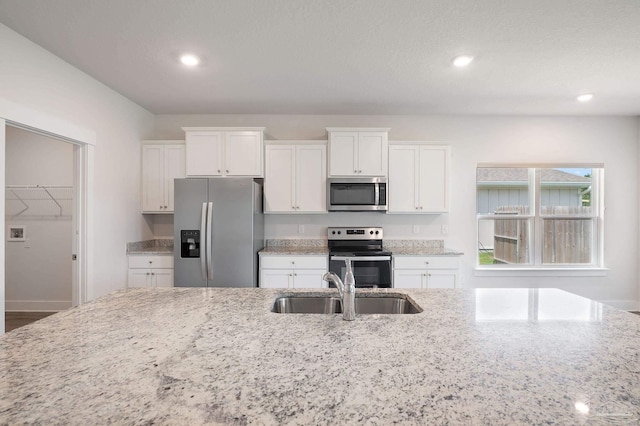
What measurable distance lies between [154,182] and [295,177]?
1735 millimetres

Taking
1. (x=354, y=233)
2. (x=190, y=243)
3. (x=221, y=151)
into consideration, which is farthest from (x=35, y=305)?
(x=354, y=233)

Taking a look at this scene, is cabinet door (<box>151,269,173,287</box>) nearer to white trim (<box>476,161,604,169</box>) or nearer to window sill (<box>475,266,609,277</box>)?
window sill (<box>475,266,609,277</box>)

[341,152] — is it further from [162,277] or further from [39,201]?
[39,201]

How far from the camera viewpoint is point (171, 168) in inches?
147

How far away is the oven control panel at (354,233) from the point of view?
3.85 meters

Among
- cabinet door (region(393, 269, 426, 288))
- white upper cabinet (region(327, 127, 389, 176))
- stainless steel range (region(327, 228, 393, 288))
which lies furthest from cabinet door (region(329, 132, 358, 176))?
cabinet door (region(393, 269, 426, 288))

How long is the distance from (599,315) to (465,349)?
0.81 m

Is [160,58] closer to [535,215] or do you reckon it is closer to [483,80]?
[483,80]

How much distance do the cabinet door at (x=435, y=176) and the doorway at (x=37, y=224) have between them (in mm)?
4524

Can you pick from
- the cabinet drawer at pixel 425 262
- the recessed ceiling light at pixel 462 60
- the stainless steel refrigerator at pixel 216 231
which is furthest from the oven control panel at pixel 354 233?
the recessed ceiling light at pixel 462 60

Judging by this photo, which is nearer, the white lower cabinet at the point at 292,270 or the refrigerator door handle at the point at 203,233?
the refrigerator door handle at the point at 203,233

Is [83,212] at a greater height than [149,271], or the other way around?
[83,212]

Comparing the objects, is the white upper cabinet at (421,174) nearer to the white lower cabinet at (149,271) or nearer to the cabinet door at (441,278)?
the cabinet door at (441,278)

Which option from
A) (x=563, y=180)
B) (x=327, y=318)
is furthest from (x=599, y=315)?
(x=563, y=180)
